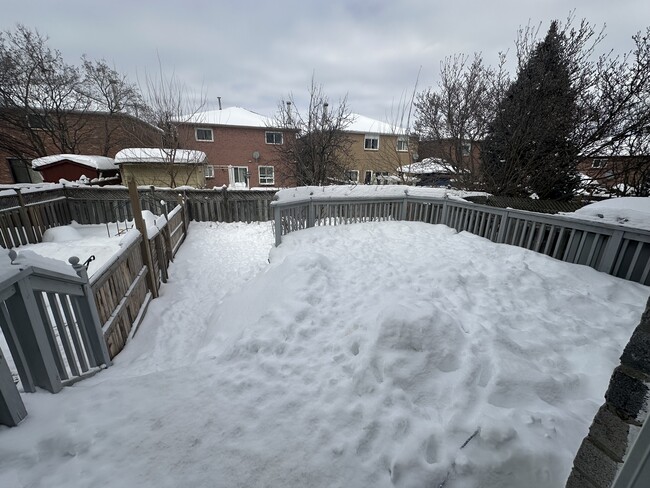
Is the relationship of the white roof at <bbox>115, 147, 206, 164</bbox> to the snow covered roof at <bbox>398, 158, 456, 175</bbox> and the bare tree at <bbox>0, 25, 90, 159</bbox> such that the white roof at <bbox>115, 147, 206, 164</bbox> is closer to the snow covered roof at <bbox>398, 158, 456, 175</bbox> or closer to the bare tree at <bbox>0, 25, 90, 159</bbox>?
the bare tree at <bbox>0, 25, 90, 159</bbox>

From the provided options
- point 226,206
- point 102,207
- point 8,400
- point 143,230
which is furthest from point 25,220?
point 8,400

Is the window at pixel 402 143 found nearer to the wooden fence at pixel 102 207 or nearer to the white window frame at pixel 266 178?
the wooden fence at pixel 102 207

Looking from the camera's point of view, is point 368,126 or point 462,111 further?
point 368,126

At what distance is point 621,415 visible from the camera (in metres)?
1.13

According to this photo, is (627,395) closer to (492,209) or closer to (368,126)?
(492,209)

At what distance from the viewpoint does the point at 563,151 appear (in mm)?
8953

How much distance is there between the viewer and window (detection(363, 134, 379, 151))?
72.2 ft

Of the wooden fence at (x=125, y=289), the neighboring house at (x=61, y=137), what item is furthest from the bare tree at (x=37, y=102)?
the wooden fence at (x=125, y=289)

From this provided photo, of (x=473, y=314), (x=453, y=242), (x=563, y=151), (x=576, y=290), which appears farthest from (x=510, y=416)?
(x=563, y=151)

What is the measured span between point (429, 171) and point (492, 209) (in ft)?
26.2

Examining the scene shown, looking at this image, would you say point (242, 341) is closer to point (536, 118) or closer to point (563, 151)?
point (536, 118)

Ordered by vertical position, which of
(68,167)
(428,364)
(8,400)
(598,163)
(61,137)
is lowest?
(428,364)

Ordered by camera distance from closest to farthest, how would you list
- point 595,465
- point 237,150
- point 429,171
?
point 595,465, point 429,171, point 237,150

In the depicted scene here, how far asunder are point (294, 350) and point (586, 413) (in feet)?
8.24
